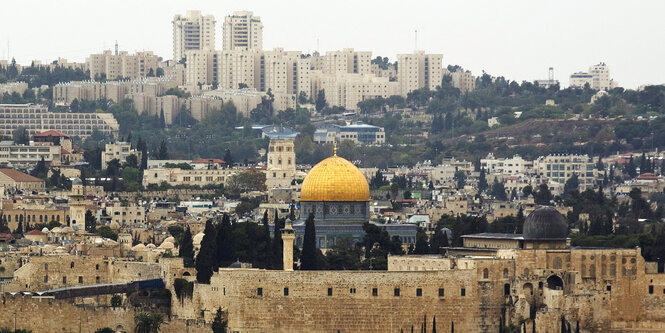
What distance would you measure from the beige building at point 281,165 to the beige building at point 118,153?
1032cm

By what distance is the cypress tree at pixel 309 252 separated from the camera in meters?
88.4

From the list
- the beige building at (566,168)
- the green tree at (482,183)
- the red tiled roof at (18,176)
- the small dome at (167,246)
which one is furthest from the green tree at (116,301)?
the beige building at (566,168)

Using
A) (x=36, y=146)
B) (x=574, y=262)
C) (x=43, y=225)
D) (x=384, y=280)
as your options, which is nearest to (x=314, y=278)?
(x=384, y=280)

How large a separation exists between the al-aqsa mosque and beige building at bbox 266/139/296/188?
37226 millimetres

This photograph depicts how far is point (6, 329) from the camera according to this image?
77500mm

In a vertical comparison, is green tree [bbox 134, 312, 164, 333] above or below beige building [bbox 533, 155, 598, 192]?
below

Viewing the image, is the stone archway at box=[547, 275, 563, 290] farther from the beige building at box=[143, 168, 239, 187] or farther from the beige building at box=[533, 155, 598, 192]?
the beige building at box=[533, 155, 598, 192]

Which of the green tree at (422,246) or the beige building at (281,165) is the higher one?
the beige building at (281,165)

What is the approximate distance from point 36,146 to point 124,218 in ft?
116

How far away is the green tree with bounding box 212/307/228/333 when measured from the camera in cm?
8106

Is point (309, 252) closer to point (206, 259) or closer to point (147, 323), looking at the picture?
point (206, 259)

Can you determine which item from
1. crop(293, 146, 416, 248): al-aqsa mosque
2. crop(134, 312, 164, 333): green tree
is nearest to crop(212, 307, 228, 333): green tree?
crop(134, 312, 164, 333): green tree

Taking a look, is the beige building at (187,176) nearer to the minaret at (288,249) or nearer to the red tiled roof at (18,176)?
the red tiled roof at (18,176)

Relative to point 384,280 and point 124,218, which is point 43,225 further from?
point 384,280
